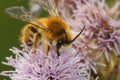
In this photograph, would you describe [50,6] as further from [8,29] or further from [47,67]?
[8,29]

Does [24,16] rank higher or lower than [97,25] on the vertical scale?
lower

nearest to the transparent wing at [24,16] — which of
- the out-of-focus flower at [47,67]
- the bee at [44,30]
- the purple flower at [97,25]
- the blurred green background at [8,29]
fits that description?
the bee at [44,30]

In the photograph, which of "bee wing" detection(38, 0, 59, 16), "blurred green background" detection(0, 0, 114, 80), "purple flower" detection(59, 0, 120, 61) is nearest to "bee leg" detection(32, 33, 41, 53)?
"bee wing" detection(38, 0, 59, 16)

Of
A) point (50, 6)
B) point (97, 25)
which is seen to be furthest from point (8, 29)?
point (50, 6)

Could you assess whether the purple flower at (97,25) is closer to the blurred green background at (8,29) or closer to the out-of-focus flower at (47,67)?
the out-of-focus flower at (47,67)

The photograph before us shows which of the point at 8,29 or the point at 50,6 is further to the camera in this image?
the point at 8,29

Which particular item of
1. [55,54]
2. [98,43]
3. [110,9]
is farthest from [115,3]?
[55,54]

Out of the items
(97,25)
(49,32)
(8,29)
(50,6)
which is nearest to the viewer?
(49,32)

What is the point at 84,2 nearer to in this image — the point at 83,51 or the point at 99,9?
the point at 99,9
